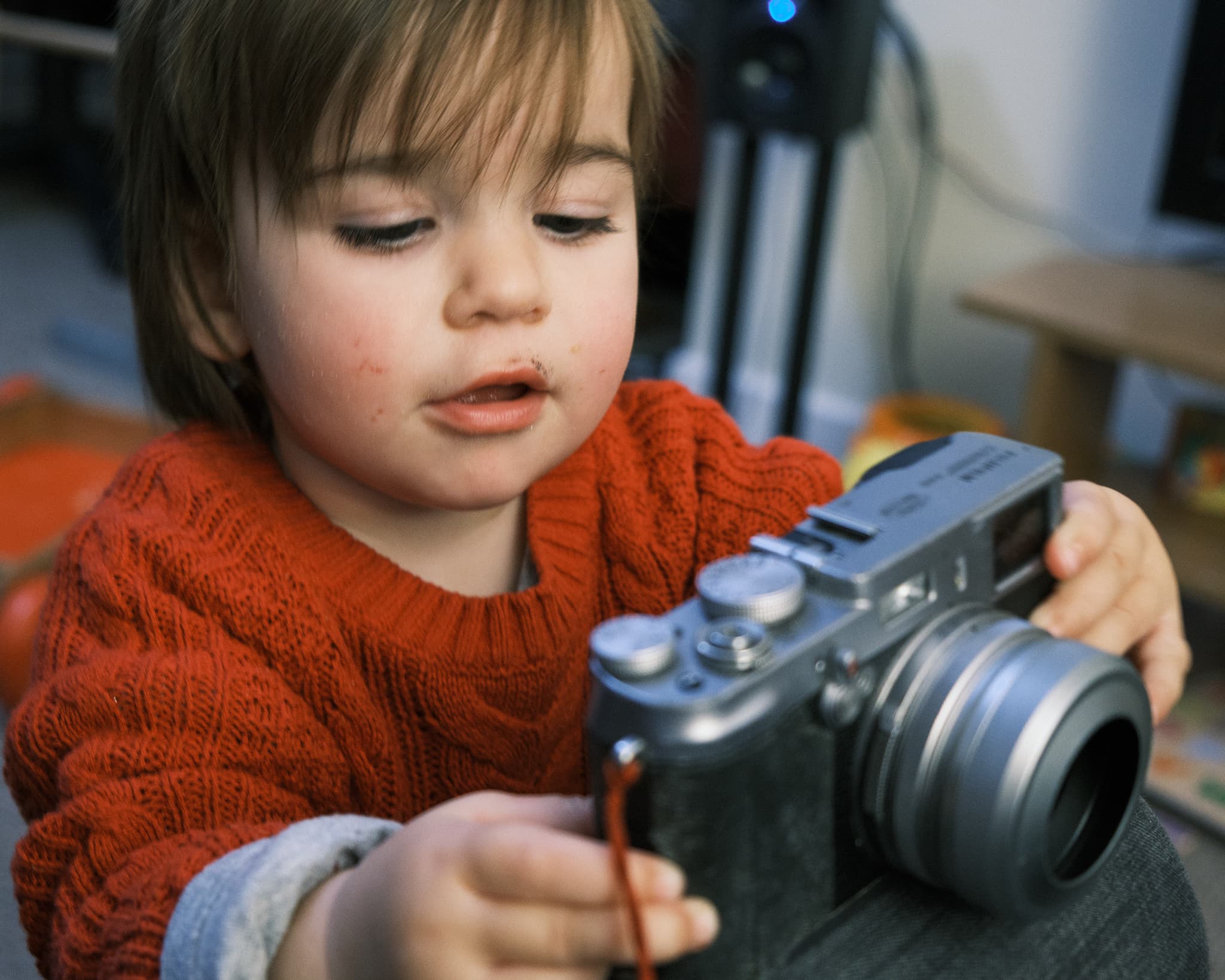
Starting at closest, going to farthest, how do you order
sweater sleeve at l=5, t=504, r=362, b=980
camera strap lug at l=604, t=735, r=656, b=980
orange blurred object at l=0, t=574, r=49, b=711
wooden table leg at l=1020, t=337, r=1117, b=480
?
camera strap lug at l=604, t=735, r=656, b=980, sweater sleeve at l=5, t=504, r=362, b=980, orange blurred object at l=0, t=574, r=49, b=711, wooden table leg at l=1020, t=337, r=1117, b=480

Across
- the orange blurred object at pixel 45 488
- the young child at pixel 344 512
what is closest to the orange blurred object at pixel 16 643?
the orange blurred object at pixel 45 488

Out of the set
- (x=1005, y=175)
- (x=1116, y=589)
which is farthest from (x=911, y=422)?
(x=1116, y=589)

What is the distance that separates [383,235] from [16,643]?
2.73 feet

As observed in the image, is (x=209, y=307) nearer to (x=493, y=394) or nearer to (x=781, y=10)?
(x=493, y=394)

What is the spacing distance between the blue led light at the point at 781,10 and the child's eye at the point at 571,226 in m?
1.02

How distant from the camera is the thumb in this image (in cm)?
41

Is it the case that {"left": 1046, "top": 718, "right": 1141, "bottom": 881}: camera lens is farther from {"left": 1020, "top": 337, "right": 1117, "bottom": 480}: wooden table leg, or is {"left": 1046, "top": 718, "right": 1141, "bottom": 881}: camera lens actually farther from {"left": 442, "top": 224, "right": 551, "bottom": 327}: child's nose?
{"left": 1020, "top": 337, "right": 1117, "bottom": 480}: wooden table leg

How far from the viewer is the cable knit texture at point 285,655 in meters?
0.50

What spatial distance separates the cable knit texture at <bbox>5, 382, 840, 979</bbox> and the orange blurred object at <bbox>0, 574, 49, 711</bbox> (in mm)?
645

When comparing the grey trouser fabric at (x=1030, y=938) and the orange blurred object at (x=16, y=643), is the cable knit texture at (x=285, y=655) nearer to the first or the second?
the grey trouser fabric at (x=1030, y=938)

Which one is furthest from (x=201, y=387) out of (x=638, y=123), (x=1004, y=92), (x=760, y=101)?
(x=1004, y=92)

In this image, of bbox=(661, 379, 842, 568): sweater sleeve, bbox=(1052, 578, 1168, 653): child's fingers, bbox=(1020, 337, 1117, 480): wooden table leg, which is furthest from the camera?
bbox=(1020, 337, 1117, 480): wooden table leg

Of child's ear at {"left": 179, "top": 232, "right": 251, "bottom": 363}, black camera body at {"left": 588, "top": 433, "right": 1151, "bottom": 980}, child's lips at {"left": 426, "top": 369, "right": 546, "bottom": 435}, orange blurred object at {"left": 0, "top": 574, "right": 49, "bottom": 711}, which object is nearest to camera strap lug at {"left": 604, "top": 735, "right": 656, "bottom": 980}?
black camera body at {"left": 588, "top": 433, "right": 1151, "bottom": 980}

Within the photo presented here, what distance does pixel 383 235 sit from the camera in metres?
0.53
